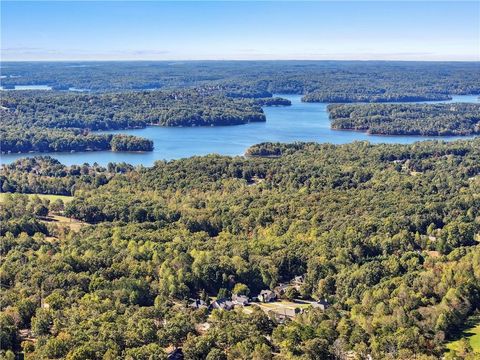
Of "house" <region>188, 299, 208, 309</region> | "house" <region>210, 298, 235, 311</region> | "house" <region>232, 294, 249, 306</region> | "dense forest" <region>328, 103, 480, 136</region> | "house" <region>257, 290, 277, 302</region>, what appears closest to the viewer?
"house" <region>210, 298, 235, 311</region>

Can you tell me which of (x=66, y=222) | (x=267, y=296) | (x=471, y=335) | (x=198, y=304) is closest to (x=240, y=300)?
(x=267, y=296)

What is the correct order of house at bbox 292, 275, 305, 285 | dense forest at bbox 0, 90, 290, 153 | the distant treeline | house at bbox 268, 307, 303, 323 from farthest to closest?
1. dense forest at bbox 0, 90, 290, 153
2. the distant treeline
3. house at bbox 292, 275, 305, 285
4. house at bbox 268, 307, 303, 323

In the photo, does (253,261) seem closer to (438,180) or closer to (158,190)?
(158,190)

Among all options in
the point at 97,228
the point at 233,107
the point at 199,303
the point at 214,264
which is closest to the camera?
the point at 199,303

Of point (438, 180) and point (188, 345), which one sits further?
point (438, 180)

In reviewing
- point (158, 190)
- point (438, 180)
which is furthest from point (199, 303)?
point (438, 180)

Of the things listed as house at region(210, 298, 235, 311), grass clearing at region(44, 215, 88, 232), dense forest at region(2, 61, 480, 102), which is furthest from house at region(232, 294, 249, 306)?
dense forest at region(2, 61, 480, 102)

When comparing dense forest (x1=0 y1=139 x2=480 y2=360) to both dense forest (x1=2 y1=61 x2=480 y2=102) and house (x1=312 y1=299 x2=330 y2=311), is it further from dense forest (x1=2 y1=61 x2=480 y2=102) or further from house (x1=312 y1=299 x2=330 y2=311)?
dense forest (x1=2 y1=61 x2=480 y2=102)
